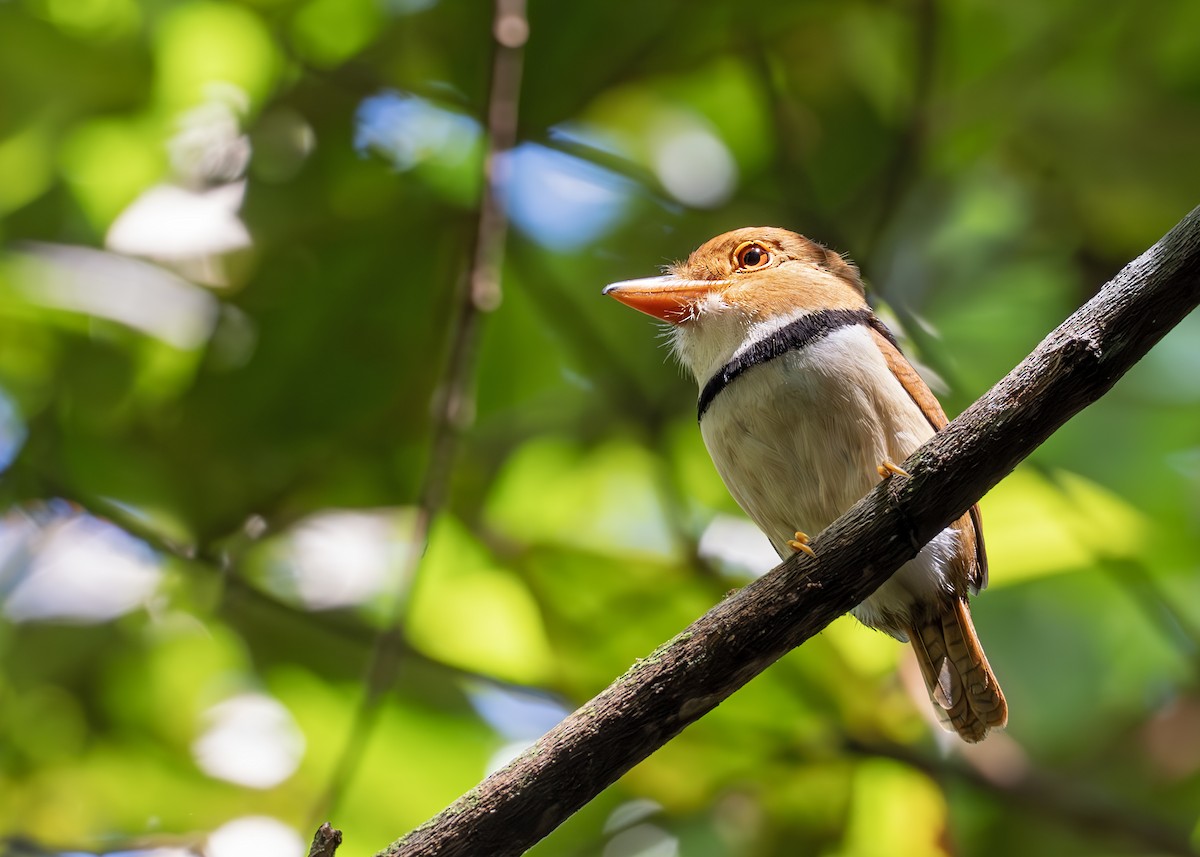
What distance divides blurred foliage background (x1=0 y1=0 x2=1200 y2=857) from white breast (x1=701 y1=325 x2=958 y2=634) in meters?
1.60

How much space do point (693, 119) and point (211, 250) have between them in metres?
1.72

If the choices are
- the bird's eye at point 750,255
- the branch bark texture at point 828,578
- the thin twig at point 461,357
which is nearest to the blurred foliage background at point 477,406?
the thin twig at point 461,357

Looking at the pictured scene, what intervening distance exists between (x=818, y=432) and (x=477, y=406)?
2147 millimetres

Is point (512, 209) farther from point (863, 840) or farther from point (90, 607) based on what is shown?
point (863, 840)

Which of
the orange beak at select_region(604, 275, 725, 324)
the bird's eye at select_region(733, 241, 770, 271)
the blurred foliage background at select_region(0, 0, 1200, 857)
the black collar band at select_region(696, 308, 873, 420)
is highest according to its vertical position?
the blurred foliage background at select_region(0, 0, 1200, 857)

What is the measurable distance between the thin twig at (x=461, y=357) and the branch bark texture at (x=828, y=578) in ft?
7.00

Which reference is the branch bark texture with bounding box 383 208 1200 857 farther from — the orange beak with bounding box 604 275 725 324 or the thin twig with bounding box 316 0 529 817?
the thin twig with bounding box 316 0 529 817

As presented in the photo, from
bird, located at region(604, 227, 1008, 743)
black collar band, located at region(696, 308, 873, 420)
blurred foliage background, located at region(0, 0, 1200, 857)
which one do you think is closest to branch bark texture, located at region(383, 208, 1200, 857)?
bird, located at region(604, 227, 1008, 743)

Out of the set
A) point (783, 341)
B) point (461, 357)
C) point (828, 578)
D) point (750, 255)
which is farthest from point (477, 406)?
point (828, 578)

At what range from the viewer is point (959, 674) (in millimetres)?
2498

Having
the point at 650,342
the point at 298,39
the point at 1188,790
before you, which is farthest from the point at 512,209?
the point at 1188,790

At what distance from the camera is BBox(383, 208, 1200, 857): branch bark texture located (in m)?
1.78

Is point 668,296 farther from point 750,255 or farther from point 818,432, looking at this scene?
point 818,432

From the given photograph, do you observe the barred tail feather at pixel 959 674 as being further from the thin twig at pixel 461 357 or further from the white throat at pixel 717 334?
the thin twig at pixel 461 357
